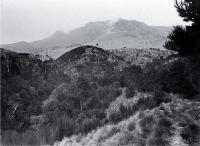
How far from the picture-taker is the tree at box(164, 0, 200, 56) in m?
16.7

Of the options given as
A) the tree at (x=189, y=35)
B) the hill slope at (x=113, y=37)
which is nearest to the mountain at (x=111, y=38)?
the hill slope at (x=113, y=37)

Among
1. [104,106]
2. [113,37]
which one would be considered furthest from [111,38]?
[104,106]

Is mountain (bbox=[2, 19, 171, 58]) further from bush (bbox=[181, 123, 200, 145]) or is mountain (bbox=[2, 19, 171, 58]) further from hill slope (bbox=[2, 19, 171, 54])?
bush (bbox=[181, 123, 200, 145])

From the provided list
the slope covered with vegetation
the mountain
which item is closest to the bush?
the slope covered with vegetation

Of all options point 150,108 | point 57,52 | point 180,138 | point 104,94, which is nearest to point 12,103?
point 104,94

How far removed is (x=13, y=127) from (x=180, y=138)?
12008 millimetres

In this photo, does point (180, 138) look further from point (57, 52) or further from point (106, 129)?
point (57, 52)

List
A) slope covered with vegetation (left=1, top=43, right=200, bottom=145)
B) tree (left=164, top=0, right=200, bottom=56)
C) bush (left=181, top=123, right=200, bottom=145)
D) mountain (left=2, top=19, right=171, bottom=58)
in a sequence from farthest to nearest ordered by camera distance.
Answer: mountain (left=2, top=19, right=171, bottom=58) → tree (left=164, top=0, right=200, bottom=56) → slope covered with vegetation (left=1, top=43, right=200, bottom=145) → bush (left=181, top=123, right=200, bottom=145)

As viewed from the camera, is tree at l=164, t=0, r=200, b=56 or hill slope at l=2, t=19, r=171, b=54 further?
hill slope at l=2, t=19, r=171, b=54

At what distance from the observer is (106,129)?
47.6ft

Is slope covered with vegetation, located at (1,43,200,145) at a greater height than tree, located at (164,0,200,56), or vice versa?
tree, located at (164,0,200,56)

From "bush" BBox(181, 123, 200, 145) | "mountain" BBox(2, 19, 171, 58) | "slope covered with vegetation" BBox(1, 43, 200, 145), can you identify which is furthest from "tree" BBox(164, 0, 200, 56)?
"mountain" BBox(2, 19, 171, 58)

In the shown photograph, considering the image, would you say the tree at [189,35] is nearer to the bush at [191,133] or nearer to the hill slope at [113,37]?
the bush at [191,133]

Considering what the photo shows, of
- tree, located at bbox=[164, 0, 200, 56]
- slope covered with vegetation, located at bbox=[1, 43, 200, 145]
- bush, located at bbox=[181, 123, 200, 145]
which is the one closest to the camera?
bush, located at bbox=[181, 123, 200, 145]
